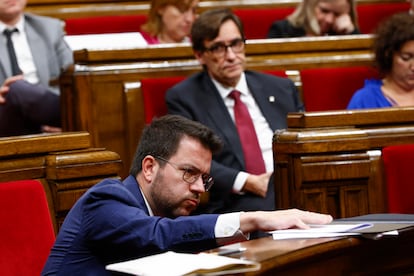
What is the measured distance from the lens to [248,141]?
2.21 m

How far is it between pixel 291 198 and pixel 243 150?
39 centimetres

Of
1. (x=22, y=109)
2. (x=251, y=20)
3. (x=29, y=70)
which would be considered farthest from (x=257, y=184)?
(x=251, y=20)

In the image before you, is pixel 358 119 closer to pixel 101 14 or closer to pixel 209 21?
pixel 209 21

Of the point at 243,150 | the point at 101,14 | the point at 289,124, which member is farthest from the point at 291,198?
the point at 101,14

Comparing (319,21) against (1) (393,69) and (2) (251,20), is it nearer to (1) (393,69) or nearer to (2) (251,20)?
(2) (251,20)

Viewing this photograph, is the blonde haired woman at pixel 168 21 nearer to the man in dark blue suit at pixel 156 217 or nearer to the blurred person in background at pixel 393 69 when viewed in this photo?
the blurred person in background at pixel 393 69

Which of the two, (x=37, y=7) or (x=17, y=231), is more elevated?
(x=37, y=7)

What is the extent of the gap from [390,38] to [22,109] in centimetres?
92

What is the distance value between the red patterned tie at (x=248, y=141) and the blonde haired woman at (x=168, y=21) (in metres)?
0.49

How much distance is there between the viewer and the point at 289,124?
1.87 meters

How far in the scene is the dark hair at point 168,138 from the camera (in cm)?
142

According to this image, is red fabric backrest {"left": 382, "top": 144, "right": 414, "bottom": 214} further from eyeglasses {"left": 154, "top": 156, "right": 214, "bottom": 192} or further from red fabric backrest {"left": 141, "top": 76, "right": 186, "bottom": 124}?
red fabric backrest {"left": 141, "top": 76, "right": 186, "bottom": 124}

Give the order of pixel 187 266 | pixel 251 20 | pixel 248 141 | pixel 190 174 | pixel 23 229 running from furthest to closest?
1. pixel 251 20
2. pixel 248 141
3. pixel 23 229
4. pixel 190 174
5. pixel 187 266

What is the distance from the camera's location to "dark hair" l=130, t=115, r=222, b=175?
4.66ft
